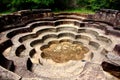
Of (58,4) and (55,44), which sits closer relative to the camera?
(55,44)

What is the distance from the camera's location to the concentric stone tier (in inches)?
230

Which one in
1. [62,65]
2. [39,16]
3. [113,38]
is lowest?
[62,65]

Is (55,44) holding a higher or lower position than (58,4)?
lower

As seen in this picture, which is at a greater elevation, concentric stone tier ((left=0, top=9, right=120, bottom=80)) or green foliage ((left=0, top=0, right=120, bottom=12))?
green foliage ((left=0, top=0, right=120, bottom=12))

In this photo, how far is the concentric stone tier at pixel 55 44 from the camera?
585cm

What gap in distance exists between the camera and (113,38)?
9125 mm

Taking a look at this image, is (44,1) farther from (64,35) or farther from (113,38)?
(113,38)

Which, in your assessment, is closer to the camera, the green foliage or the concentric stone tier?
the concentric stone tier

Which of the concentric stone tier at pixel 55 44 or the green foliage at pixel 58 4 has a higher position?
the green foliage at pixel 58 4

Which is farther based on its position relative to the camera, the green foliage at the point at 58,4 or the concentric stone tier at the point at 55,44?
the green foliage at the point at 58,4

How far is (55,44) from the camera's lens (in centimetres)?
1035

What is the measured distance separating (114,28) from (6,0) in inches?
420

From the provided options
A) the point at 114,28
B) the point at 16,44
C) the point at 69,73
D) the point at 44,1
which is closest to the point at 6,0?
the point at 44,1

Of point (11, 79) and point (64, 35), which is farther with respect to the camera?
point (64, 35)
